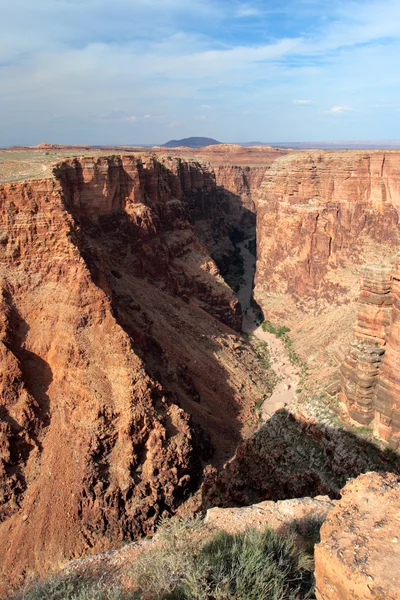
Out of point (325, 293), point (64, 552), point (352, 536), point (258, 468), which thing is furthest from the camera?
point (325, 293)

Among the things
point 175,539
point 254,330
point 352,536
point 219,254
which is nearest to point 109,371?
point 175,539

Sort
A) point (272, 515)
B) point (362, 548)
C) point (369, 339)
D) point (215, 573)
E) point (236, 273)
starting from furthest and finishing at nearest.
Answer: point (236, 273) → point (369, 339) → point (272, 515) → point (215, 573) → point (362, 548)

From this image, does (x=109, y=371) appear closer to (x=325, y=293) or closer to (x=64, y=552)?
(x=64, y=552)

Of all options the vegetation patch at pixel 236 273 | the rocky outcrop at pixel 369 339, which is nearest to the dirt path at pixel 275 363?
the vegetation patch at pixel 236 273

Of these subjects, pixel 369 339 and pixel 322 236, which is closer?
pixel 369 339

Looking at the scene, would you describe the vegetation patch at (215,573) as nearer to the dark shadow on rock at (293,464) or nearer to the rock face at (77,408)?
the dark shadow on rock at (293,464)

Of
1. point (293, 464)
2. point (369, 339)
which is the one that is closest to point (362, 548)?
point (293, 464)

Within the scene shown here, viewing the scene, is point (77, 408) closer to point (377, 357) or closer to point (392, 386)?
point (377, 357)
